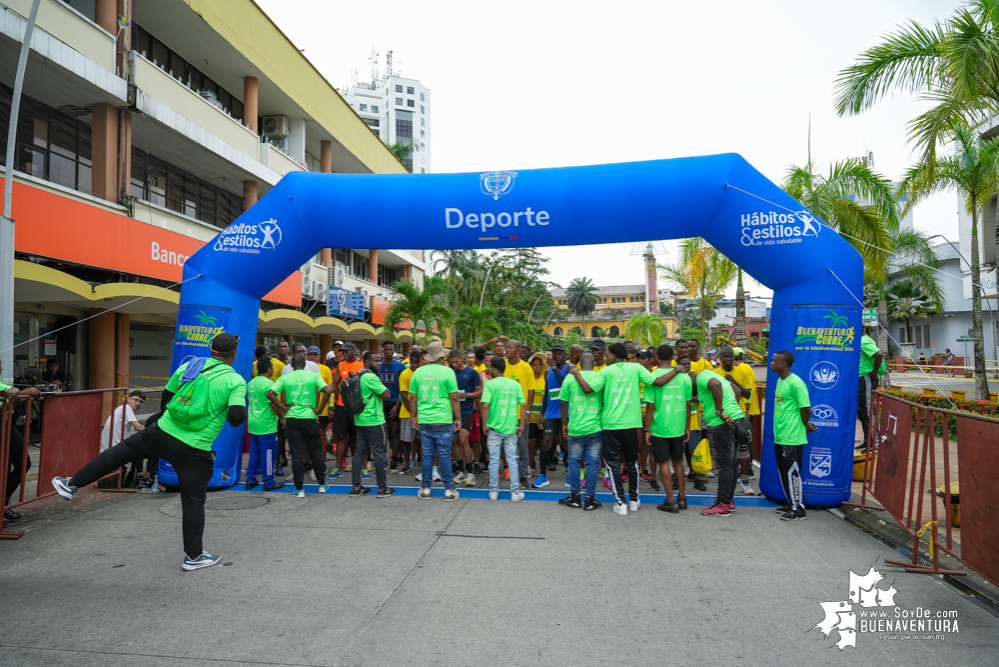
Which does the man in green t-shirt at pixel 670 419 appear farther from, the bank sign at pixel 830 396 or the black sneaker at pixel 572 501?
the bank sign at pixel 830 396

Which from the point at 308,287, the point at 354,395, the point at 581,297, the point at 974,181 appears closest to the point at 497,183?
the point at 354,395

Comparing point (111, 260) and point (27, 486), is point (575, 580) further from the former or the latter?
point (111, 260)

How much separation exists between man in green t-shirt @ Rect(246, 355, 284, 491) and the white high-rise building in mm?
100083

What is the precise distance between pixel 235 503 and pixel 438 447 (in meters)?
2.49

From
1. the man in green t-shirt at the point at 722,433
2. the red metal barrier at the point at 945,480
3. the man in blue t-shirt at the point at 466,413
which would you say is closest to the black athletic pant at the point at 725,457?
the man in green t-shirt at the point at 722,433

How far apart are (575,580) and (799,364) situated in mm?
4062

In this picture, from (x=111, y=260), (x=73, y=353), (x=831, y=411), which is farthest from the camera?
(x=73, y=353)

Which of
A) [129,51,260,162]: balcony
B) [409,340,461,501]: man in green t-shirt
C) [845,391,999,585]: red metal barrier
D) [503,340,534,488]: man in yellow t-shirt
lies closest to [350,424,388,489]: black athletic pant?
[409,340,461,501]: man in green t-shirt

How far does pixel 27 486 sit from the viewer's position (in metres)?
7.54

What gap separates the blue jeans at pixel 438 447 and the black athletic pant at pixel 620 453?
6.32 ft

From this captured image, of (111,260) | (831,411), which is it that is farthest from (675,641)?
(111,260)

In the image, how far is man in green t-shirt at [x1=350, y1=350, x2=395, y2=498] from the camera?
726 cm

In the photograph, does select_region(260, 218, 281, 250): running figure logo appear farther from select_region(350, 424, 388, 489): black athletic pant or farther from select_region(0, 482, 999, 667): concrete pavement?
select_region(0, 482, 999, 667): concrete pavement

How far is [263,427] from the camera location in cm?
743
